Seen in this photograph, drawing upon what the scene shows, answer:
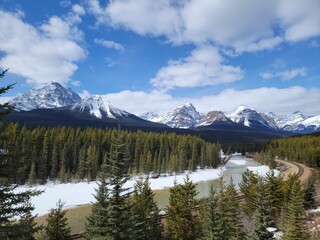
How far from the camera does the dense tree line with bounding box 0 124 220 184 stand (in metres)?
98.1

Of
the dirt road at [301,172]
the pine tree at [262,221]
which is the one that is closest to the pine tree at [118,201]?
the pine tree at [262,221]

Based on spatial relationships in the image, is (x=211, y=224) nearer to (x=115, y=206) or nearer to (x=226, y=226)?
(x=226, y=226)

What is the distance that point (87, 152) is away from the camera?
110 m

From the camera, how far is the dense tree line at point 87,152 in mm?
98125

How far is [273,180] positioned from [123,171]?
38475 millimetres

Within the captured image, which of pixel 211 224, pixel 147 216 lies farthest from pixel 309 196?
pixel 211 224

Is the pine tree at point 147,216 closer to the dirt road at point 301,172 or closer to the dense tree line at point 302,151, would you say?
the dirt road at point 301,172

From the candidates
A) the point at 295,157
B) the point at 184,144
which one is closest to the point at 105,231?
the point at 184,144

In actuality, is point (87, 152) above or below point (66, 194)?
above

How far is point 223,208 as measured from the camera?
3428cm

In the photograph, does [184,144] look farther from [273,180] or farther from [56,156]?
[273,180]

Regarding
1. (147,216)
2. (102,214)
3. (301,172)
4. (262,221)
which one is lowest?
(147,216)

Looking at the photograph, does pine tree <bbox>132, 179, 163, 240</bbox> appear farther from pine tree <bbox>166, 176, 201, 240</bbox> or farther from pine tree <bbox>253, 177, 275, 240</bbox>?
pine tree <bbox>253, 177, 275, 240</bbox>

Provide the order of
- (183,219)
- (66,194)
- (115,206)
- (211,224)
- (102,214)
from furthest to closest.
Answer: (66,194) < (183,219) < (211,224) < (102,214) < (115,206)
